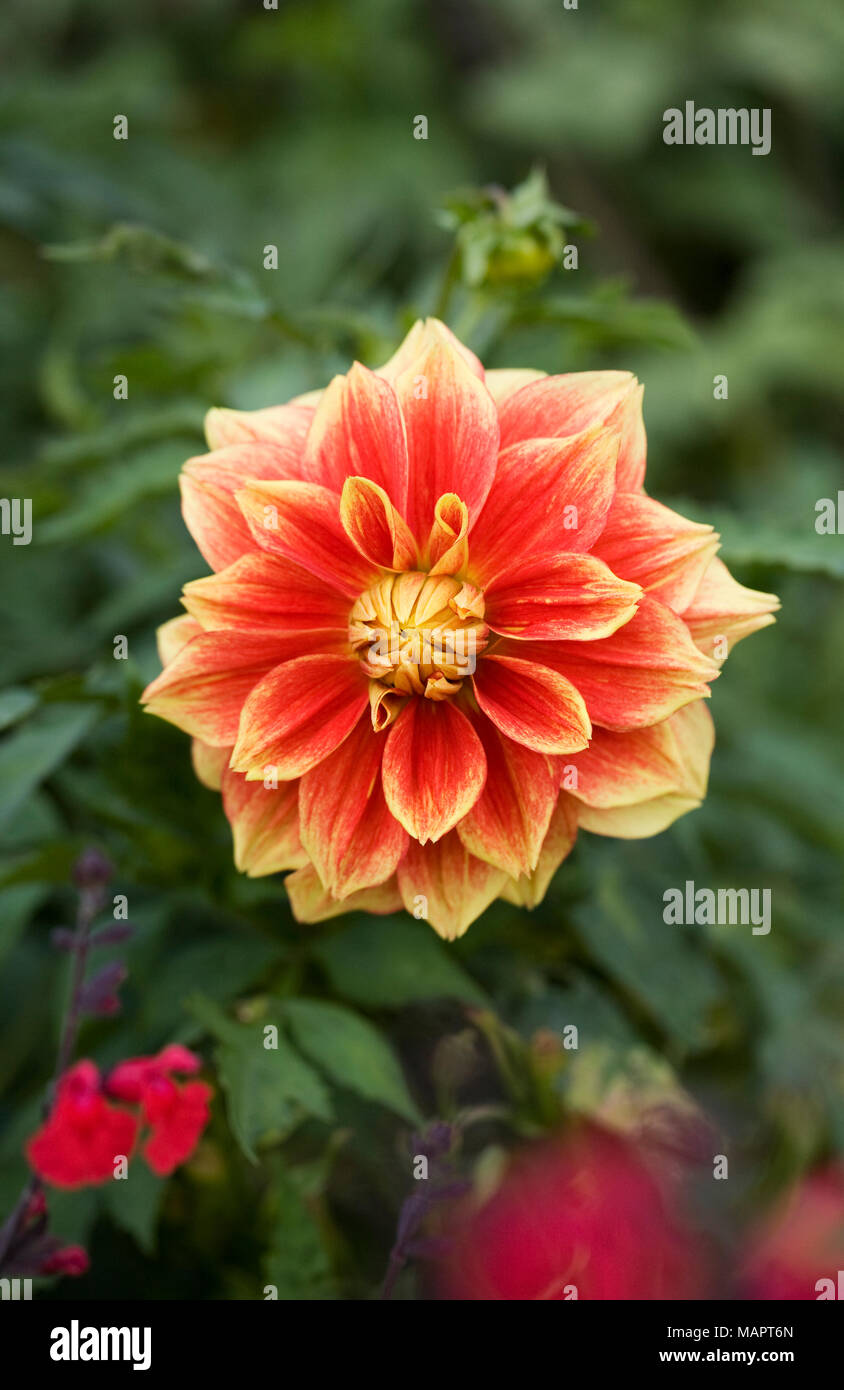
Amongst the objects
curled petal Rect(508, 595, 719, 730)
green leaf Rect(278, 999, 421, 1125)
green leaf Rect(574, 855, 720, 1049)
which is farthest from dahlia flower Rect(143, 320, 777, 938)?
green leaf Rect(574, 855, 720, 1049)

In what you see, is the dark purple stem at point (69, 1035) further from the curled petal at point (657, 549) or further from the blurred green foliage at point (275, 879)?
the curled petal at point (657, 549)

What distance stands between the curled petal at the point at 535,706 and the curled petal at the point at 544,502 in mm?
39

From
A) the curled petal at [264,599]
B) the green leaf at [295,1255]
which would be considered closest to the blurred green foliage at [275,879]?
the green leaf at [295,1255]

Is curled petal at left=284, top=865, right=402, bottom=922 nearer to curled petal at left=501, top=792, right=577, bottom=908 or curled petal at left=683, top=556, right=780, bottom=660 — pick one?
curled petal at left=501, top=792, right=577, bottom=908

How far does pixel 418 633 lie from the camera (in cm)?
46

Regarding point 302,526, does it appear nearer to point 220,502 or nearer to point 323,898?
point 220,502

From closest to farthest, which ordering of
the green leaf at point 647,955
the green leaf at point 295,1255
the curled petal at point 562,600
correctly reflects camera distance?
the curled petal at point 562,600 → the green leaf at point 295,1255 → the green leaf at point 647,955

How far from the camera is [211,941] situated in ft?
2.10

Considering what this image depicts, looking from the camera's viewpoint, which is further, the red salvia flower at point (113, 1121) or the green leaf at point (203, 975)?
the green leaf at point (203, 975)

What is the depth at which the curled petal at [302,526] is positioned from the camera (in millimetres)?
453

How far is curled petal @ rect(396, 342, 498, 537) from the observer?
46cm

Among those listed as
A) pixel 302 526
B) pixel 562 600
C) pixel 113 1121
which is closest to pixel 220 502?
pixel 302 526

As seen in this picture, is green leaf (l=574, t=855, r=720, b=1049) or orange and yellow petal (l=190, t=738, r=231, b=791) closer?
orange and yellow petal (l=190, t=738, r=231, b=791)

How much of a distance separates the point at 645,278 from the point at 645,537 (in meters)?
1.43
